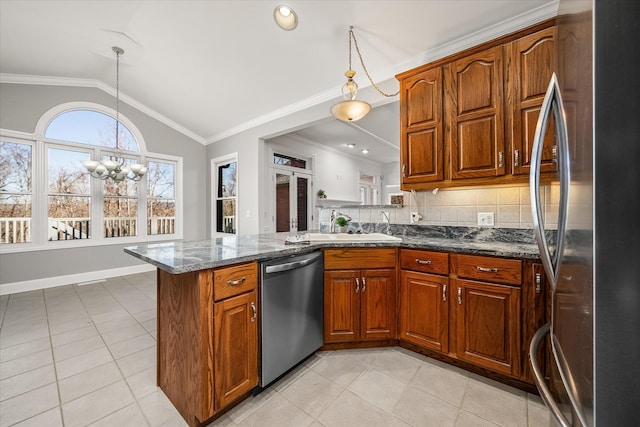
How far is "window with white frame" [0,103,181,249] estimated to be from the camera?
380 cm

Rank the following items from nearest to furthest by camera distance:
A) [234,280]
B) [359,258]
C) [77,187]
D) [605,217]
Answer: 1. [605,217]
2. [234,280]
3. [359,258]
4. [77,187]

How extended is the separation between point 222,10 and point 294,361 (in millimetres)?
3253

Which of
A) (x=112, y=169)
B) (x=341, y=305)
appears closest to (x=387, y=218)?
(x=341, y=305)

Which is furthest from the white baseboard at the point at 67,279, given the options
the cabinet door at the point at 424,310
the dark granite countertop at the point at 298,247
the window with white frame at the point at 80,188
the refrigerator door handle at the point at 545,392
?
the refrigerator door handle at the point at 545,392

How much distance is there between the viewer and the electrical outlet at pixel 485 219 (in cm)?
221

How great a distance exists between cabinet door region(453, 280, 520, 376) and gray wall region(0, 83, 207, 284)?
17.6 feet

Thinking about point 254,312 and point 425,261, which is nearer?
point 254,312

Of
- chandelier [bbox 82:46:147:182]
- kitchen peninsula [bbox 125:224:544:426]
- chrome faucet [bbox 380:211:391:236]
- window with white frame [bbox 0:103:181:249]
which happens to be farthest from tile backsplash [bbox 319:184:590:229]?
window with white frame [bbox 0:103:181:249]

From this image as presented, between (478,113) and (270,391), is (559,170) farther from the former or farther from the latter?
(270,391)

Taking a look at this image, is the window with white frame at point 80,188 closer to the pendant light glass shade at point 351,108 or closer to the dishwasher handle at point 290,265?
the pendant light glass shade at point 351,108

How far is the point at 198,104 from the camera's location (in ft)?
→ 14.6

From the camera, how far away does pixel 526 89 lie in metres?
1.81

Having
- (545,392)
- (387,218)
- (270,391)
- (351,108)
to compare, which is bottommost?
(270,391)

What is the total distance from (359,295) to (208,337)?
117 centimetres
